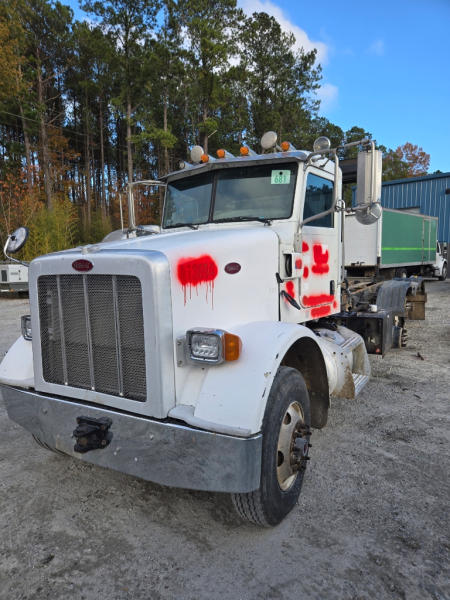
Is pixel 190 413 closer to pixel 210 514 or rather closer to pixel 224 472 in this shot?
pixel 224 472

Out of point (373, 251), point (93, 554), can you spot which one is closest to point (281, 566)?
point (93, 554)

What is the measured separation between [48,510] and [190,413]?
1.40 metres

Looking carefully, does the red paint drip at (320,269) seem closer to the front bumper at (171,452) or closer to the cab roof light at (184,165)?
the cab roof light at (184,165)

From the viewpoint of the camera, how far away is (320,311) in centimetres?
412

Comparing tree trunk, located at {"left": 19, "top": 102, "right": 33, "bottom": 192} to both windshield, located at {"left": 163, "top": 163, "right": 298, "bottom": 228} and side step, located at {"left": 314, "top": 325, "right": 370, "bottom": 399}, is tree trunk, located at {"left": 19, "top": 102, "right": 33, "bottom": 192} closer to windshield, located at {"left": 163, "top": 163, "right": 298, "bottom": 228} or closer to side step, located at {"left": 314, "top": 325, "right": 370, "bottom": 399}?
windshield, located at {"left": 163, "top": 163, "right": 298, "bottom": 228}

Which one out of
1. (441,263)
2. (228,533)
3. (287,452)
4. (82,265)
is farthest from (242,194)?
(441,263)

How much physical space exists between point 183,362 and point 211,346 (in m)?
0.21

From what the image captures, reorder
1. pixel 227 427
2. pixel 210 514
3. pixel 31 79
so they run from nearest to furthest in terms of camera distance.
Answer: pixel 227 427 → pixel 210 514 → pixel 31 79

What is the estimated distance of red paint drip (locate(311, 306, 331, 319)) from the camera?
3.99 metres

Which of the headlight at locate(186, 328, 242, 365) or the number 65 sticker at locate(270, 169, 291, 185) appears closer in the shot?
the headlight at locate(186, 328, 242, 365)

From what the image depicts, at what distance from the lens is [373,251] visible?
47.3 ft

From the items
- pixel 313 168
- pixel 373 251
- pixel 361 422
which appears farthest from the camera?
pixel 373 251

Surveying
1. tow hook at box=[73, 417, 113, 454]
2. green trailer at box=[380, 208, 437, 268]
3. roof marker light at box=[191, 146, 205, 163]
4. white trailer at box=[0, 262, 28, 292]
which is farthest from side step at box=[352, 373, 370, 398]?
white trailer at box=[0, 262, 28, 292]

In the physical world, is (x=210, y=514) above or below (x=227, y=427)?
below
